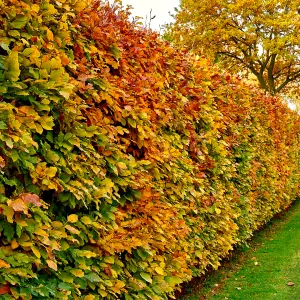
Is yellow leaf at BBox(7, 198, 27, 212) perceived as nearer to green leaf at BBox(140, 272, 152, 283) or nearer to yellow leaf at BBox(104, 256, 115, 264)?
yellow leaf at BBox(104, 256, 115, 264)

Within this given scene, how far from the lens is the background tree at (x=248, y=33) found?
79.1ft

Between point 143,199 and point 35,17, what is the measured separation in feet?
5.44

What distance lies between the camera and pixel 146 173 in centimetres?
374

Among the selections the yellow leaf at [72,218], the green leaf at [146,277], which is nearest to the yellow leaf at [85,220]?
the yellow leaf at [72,218]

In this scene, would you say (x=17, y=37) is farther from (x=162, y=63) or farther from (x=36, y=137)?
(x=162, y=63)

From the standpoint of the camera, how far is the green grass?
555 cm

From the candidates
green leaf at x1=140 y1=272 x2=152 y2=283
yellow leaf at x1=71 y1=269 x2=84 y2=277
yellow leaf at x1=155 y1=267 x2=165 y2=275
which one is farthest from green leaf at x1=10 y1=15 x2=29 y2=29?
yellow leaf at x1=155 y1=267 x2=165 y2=275

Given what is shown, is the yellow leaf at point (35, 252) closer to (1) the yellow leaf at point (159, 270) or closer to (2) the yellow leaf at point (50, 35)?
(2) the yellow leaf at point (50, 35)

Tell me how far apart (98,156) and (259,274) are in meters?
4.46

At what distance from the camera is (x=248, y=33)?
979 inches

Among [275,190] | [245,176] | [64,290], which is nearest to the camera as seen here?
[64,290]

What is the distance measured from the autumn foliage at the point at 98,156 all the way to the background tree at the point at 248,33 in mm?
19666

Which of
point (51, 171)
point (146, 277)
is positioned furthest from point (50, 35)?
point (146, 277)

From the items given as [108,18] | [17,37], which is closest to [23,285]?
[17,37]
